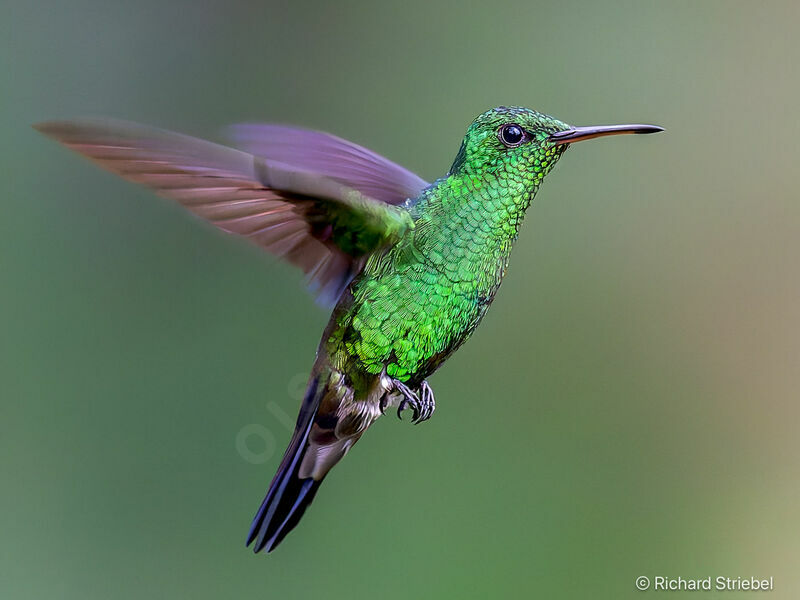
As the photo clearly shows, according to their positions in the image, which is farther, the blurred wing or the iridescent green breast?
the blurred wing

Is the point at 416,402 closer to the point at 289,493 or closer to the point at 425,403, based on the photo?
the point at 425,403

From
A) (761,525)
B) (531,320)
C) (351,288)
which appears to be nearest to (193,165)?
(351,288)

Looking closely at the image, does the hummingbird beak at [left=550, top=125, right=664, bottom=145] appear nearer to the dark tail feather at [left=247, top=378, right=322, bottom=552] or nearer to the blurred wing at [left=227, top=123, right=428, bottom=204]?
the blurred wing at [left=227, top=123, right=428, bottom=204]

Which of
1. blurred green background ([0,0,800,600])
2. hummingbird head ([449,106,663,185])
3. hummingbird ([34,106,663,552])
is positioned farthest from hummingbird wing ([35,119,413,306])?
blurred green background ([0,0,800,600])

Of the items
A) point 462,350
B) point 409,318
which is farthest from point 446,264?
point 462,350

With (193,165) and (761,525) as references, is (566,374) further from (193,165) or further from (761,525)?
(193,165)

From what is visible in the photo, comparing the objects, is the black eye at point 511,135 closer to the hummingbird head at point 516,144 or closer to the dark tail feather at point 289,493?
the hummingbird head at point 516,144
